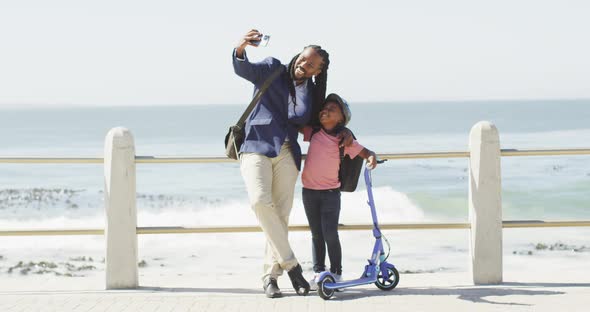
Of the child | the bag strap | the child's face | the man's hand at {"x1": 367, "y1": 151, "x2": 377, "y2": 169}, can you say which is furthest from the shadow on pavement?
the bag strap

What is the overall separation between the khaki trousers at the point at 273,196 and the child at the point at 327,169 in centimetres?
15

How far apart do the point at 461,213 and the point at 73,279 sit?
2046 cm

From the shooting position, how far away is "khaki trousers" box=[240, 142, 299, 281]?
6.74 metres

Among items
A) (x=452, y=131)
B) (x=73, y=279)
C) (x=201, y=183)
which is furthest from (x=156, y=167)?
(x=452, y=131)

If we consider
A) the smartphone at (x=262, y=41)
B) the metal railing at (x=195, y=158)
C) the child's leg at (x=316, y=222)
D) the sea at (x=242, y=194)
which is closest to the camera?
the smartphone at (x=262, y=41)

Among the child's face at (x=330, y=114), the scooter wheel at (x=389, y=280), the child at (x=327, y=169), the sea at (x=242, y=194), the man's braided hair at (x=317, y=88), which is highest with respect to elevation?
the sea at (x=242, y=194)

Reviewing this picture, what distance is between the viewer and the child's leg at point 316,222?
7.02 meters

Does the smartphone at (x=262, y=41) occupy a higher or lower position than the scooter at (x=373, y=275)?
higher

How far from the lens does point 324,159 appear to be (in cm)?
697

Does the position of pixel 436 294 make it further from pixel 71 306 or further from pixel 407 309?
pixel 71 306

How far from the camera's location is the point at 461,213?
27.4 meters

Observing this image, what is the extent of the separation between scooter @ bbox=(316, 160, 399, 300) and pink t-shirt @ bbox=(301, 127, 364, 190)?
0.70ft

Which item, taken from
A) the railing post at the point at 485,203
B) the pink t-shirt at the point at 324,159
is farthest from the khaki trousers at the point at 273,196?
the railing post at the point at 485,203

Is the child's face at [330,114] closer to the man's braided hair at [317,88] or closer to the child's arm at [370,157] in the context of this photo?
the man's braided hair at [317,88]
